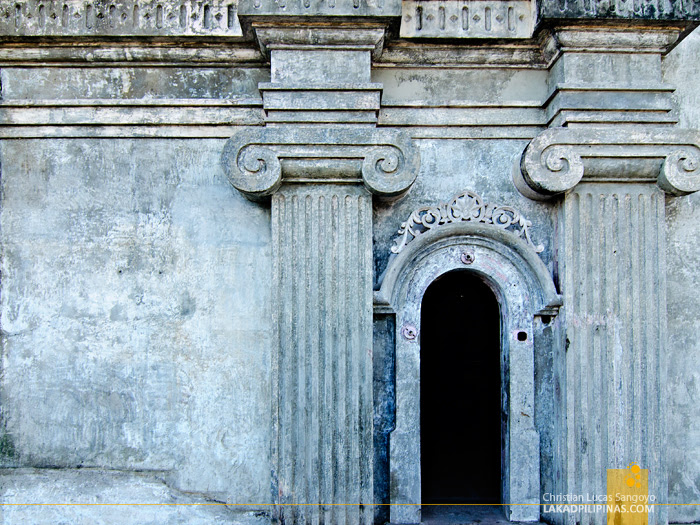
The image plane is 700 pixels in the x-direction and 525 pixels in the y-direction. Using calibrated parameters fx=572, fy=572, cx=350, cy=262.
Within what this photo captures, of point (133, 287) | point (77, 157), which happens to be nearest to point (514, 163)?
point (133, 287)

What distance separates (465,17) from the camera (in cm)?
430

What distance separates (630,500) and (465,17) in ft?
12.0

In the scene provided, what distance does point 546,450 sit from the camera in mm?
4195

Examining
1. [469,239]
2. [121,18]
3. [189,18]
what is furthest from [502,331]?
[121,18]

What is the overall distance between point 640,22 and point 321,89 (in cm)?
233

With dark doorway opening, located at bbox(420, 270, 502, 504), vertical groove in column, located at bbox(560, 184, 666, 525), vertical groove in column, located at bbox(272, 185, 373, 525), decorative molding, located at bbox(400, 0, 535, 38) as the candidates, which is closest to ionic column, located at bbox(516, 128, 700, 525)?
vertical groove in column, located at bbox(560, 184, 666, 525)

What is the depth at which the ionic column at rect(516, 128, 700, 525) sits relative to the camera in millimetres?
3979

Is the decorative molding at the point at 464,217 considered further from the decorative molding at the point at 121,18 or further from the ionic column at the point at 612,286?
the decorative molding at the point at 121,18

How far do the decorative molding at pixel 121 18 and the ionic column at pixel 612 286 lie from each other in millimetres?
2530

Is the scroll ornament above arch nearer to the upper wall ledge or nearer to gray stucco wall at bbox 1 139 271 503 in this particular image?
gray stucco wall at bbox 1 139 271 503

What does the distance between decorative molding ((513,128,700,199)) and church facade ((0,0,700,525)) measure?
0.05 ft

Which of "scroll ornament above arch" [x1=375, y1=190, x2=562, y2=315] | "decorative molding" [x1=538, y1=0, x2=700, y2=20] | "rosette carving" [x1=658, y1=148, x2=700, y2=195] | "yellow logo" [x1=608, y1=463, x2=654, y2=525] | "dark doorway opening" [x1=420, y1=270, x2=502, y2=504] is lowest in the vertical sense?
"yellow logo" [x1=608, y1=463, x2=654, y2=525]

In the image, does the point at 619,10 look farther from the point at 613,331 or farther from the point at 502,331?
the point at 502,331

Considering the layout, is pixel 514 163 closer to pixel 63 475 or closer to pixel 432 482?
pixel 432 482
